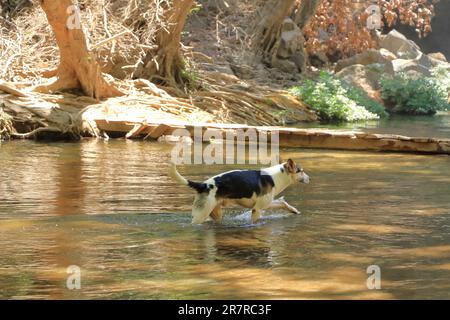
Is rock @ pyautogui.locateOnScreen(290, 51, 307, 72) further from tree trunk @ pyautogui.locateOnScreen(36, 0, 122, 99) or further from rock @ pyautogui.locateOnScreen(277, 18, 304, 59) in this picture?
tree trunk @ pyautogui.locateOnScreen(36, 0, 122, 99)

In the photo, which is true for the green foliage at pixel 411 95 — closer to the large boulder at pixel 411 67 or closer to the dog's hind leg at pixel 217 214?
the large boulder at pixel 411 67

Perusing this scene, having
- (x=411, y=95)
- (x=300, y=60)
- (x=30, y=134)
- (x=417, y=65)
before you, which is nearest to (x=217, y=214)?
(x=30, y=134)

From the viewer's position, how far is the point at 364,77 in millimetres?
27109

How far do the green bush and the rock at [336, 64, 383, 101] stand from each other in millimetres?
2148

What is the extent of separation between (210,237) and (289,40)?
772 inches

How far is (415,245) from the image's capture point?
7.91 metres

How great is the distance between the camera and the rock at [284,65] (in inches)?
1059

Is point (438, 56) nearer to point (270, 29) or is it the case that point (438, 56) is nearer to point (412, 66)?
point (412, 66)

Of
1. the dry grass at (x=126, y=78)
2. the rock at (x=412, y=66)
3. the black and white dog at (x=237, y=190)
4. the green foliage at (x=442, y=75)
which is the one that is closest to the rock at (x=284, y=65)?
the dry grass at (x=126, y=78)

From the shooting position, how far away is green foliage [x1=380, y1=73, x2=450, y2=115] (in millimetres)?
26469

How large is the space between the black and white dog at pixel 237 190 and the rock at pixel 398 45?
2626 centimetres

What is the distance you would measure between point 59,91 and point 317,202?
9.48m

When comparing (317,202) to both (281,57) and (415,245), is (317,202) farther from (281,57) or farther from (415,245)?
(281,57)
